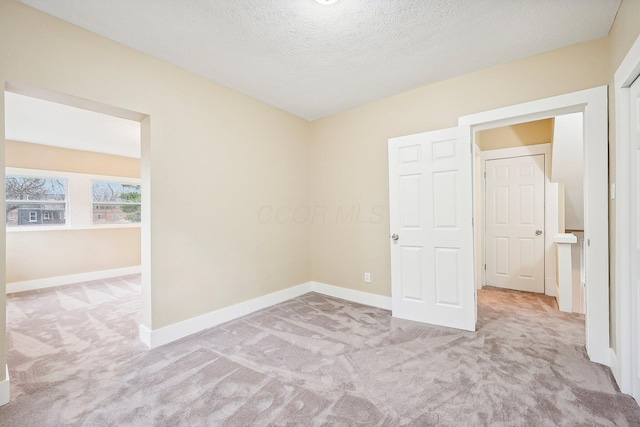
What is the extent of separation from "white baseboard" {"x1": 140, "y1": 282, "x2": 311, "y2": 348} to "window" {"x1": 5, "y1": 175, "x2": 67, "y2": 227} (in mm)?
4013

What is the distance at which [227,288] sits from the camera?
3.14m

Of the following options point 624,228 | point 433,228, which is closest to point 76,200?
point 433,228

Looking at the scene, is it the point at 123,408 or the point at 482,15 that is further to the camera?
the point at 482,15

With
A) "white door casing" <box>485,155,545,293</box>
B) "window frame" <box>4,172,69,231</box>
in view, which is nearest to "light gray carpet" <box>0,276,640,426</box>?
"white door casing" <box>485,155,545,293</box>

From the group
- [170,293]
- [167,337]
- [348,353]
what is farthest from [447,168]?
[167,337]

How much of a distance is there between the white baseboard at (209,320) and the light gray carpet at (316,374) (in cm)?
10

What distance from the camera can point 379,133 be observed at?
351 centimetres

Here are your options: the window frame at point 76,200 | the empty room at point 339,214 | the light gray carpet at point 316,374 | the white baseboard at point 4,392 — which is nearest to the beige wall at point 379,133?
the empty room at point 339,214

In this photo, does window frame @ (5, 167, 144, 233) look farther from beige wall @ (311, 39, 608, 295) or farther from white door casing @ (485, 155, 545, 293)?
white door casing @ (485, 155, 545, 293)

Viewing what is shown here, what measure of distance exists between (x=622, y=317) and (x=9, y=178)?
7.88 m

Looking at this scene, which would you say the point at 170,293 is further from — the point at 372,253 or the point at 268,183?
the point at 372,253

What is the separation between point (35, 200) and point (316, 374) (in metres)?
5.80

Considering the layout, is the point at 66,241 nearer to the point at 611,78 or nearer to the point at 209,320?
the point at 209,320

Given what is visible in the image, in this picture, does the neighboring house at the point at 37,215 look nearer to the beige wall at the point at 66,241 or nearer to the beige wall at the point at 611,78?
the beige wall at the point at 66,241
